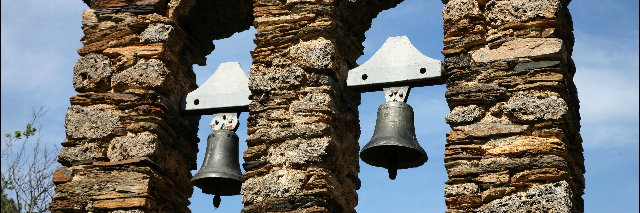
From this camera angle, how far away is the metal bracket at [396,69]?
288 inches

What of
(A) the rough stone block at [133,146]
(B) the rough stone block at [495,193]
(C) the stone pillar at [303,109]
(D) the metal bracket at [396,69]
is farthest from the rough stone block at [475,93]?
(A) the rough stone block at [133,146]

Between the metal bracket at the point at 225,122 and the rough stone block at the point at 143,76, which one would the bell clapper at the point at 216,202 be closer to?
the metal bracket at the point at 225,122

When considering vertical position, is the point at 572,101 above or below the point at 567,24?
below

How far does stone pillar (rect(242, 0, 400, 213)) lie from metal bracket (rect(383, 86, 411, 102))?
0.32 meters

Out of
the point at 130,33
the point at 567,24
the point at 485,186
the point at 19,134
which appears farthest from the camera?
the point at 19,134

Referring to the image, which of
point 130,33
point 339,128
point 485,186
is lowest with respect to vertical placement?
point 485,186

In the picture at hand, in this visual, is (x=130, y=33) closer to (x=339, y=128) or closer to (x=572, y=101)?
(x=339, y=128)

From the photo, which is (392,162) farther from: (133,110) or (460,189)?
(133,110)

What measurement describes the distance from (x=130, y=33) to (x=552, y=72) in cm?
302

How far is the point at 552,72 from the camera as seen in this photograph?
6.80 meters

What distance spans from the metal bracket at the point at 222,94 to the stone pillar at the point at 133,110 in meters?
0.14

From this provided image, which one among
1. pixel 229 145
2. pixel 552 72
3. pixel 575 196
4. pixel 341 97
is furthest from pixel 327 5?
pixel 575 196

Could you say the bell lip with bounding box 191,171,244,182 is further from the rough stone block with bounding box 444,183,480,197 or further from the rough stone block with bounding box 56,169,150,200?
the rough stone block with bounding box 444,183,480,197

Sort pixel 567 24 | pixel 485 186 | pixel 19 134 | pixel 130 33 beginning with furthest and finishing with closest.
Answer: pixel 19 134 → pixel 130 33 → pixel 567 24 → pixel 485 186
